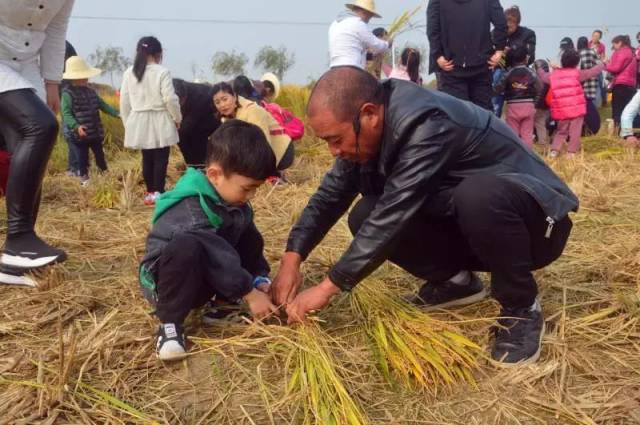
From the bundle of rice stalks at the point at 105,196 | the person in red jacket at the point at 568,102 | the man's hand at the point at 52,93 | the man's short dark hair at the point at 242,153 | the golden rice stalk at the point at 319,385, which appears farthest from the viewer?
the person in red jacket at the point at 568,102

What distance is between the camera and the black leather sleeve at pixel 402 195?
1.74 metres

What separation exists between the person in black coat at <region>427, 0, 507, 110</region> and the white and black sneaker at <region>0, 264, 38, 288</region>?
3.57 metres

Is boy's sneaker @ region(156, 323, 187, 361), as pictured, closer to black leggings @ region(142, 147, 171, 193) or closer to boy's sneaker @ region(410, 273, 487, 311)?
boy's sneaker @ region(410, 273, 487, 311)

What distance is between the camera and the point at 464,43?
4684mm

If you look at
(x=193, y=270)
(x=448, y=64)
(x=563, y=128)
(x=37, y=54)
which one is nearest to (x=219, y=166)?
(x=193, y=270)

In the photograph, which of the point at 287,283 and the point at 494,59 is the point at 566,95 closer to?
the point at 494,59

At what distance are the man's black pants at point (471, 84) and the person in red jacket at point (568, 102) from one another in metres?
2.30

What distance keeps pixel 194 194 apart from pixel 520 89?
541cm

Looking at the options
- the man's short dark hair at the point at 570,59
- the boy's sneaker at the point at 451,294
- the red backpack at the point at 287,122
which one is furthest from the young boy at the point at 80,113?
the man's short dark hair at the point at 570,59

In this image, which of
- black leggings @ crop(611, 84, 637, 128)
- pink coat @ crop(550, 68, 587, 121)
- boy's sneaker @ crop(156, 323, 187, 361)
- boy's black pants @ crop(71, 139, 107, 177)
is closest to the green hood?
boy's sneaker @ crop(156, 323, 187, 361)

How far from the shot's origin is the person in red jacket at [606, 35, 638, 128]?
7875mm

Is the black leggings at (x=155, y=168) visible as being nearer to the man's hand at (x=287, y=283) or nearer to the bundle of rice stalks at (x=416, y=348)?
the man's hand at (x=287, y=283)

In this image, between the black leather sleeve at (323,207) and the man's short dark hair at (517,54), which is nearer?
the black leather sleeve at (323,207)

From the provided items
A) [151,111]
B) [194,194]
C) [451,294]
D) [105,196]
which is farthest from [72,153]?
[451,294]
